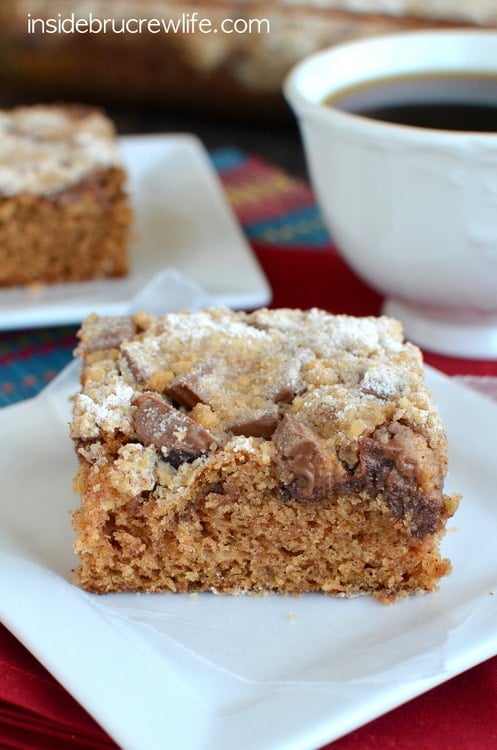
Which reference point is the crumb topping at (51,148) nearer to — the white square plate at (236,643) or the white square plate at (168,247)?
the white square plate at (168,247)

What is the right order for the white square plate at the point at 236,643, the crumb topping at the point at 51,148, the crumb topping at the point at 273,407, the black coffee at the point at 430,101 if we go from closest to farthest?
the white square plate at the point at 236,643, the crumb topping at the point at 273,407, the black coffee at the point at 430,101, the crumb topping at the point at 51,148

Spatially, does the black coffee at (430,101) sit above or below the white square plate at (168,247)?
above

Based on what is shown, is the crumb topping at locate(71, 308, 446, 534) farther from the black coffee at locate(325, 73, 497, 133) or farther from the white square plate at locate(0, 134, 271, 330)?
the black coffee at locate(325, 73, 497, 133)

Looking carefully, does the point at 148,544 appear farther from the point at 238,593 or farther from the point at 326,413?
the point at 326,413

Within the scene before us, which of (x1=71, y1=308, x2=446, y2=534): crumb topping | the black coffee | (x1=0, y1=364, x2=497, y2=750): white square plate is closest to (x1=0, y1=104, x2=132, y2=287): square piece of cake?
the black coffee

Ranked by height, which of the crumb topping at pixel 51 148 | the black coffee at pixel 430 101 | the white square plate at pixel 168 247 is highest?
the black coffee at pixel 430 101

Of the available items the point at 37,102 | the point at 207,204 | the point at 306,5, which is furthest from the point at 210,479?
the point at 37,102

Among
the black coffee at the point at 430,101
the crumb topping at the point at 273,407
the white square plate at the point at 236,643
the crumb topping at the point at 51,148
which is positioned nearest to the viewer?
the white square plate at the point at 236,643

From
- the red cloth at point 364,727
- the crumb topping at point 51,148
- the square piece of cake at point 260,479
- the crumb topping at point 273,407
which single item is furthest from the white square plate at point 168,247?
the red cloth at point 364,727
